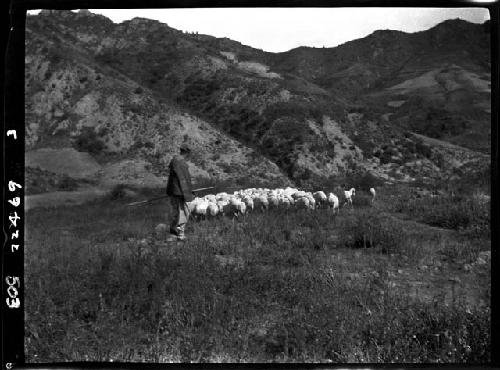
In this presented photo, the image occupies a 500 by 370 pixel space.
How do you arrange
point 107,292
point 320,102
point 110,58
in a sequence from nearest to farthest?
point 107,292, point 320,102, point 110,58

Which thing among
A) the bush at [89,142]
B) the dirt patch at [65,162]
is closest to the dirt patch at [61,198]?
the dirt patch at [65,162]

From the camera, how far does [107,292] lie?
19.1 feet

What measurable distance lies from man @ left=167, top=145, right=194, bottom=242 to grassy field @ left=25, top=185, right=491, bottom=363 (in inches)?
28.6

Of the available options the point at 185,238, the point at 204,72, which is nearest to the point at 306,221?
the point at 185,238

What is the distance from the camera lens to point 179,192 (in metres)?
9.88

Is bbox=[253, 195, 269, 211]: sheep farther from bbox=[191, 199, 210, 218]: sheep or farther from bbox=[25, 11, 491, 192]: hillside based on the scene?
bbox=[25, 11, 491, 192]: hillside

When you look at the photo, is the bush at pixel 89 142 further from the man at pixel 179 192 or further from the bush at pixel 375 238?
the bush at pixel 375 238

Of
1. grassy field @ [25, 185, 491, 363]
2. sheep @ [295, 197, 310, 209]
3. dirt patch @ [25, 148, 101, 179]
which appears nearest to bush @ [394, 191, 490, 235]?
grassy field @ [25, 185, 491, 363]

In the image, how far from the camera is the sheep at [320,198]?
1431cm

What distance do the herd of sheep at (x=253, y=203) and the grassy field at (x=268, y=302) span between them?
10.3 ft

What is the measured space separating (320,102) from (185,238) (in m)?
36.8
